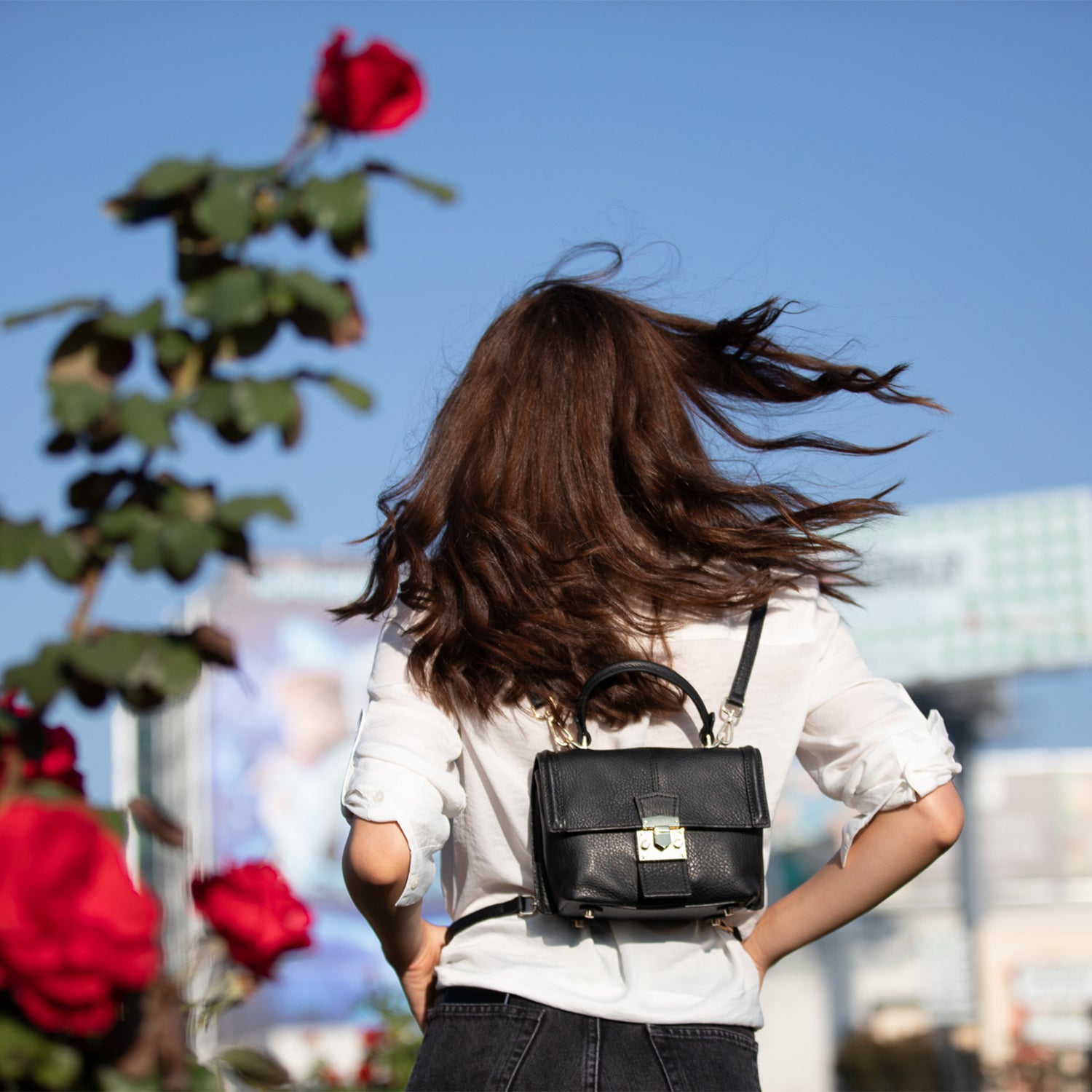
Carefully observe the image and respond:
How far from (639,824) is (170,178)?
3.20 ft

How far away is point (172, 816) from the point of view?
1122 millimetres

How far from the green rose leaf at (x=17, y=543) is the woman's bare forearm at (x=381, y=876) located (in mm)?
740

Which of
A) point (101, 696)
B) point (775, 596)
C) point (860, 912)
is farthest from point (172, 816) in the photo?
point (860, 912)

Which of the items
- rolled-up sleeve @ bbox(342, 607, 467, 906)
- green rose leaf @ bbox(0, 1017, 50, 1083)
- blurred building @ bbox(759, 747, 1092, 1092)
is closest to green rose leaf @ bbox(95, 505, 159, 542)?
green rose leaf @ bbox(0, 1017, 50, 1083)

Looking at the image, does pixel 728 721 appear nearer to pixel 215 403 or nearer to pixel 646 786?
pixel 646 786

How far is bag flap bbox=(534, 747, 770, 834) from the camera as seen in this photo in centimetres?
160

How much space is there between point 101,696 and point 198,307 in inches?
11.0

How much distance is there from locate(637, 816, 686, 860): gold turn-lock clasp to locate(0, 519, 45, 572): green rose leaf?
89 centimetres

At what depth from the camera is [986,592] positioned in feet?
86.9

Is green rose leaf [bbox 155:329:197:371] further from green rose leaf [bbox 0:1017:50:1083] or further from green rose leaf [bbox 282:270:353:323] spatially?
green rose leaf [bbox 0:1017:50:1083]

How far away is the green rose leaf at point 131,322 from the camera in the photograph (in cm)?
94

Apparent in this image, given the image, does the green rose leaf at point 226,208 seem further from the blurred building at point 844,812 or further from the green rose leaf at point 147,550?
the blurred building at point 844,812

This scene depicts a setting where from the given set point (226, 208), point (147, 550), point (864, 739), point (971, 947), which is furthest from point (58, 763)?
point (971, 947)

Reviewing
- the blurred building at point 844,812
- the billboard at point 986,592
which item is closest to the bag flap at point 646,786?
the blurred building at point 844,812
